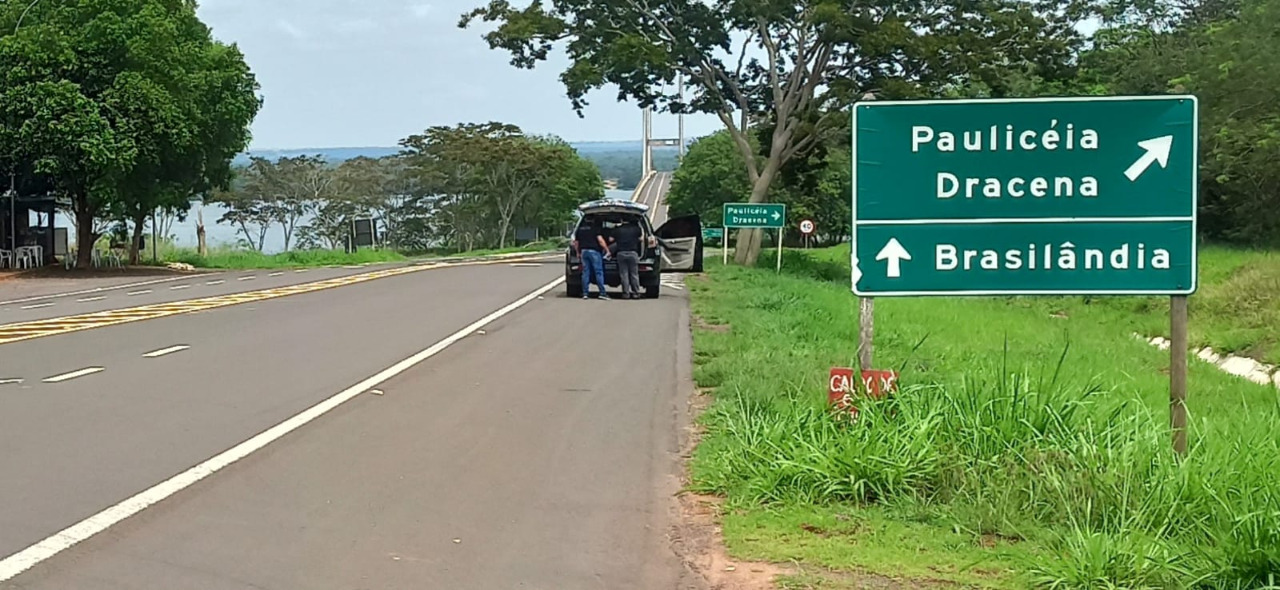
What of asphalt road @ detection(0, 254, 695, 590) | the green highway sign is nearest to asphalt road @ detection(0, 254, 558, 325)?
asphalt road @ detection(0, 254, 695, 590)

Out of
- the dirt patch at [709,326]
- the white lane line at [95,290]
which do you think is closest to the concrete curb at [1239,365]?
the dirt patch at [709,326]

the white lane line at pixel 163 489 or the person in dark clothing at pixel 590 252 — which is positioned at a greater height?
the person in dark clothing at pixel 590 252

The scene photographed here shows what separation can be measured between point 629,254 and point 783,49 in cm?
1778

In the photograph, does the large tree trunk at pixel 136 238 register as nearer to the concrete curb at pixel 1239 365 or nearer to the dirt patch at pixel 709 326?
the dirt patch at pixel 709 326

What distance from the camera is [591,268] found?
2544cm

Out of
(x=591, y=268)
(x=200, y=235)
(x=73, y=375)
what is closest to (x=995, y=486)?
(x=73, y=375)

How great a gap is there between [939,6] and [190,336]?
27.9m

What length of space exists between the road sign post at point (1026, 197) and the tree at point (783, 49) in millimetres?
28838

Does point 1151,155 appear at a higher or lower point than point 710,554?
higher

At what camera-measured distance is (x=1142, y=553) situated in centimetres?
583

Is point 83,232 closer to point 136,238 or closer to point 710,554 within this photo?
point 136,238

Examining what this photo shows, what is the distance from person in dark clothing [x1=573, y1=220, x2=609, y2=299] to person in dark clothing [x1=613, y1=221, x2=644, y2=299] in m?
0.35

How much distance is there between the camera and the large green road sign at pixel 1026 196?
799 cm

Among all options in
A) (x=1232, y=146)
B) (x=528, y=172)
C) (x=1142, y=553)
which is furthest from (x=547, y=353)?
(x=528, y=172)
